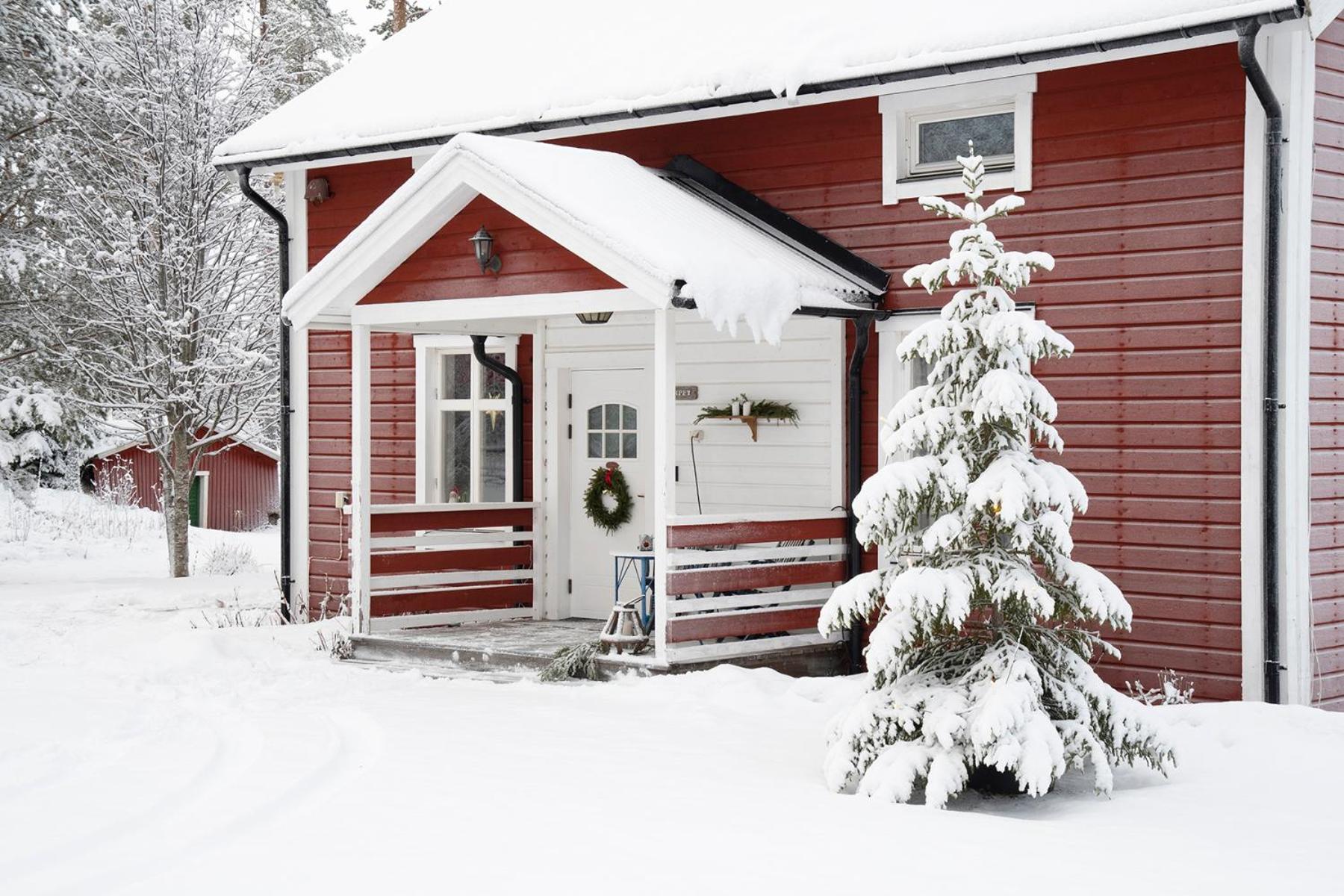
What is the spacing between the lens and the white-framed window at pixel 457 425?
12.7 metres

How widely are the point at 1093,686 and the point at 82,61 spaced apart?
551 inches

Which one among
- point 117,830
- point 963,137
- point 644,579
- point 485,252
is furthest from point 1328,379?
point 117,830

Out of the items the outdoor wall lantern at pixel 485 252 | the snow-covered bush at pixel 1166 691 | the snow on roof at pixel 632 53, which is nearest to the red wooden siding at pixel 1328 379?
the snow-covered bush at pixel 1166 691

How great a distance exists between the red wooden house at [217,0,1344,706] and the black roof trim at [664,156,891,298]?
3cm

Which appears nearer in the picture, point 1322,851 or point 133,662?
point 1322,851

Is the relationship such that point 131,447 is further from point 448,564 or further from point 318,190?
point 448,564

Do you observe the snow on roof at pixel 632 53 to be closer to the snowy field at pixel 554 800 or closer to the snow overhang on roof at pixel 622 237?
the snow overhang on roof at pixel 622 237

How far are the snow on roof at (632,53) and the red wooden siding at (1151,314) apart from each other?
688 millimetres

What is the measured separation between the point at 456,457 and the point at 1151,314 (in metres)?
6.08

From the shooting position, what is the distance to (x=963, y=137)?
9820 mm

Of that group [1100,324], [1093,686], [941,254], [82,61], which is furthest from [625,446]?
[82,61]

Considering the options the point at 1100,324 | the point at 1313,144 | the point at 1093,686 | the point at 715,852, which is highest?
the point at 1313,144

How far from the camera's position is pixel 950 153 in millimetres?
9922

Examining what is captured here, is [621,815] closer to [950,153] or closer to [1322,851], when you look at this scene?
[1322,851]
